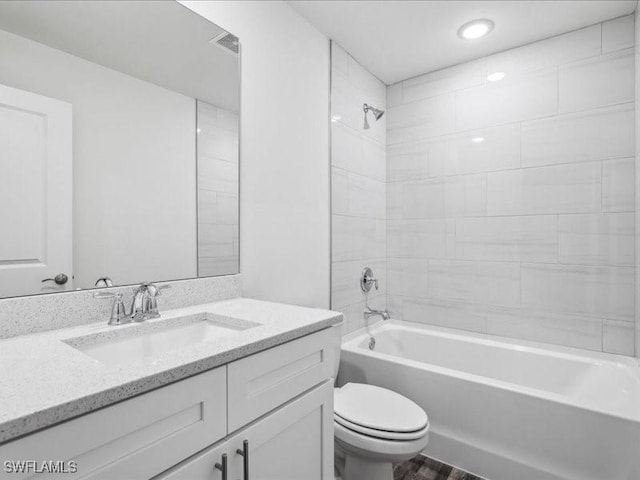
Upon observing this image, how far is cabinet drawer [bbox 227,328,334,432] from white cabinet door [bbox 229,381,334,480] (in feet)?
0.11

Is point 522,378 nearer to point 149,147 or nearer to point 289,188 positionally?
point 289,188

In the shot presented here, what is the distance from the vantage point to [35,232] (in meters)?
1.05

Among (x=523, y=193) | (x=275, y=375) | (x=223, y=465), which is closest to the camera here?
(x=223, y=465)

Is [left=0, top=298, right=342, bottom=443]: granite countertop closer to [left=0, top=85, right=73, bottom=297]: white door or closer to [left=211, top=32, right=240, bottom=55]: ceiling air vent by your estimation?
[left=0, top=85, right=73, bottom=297]: white door

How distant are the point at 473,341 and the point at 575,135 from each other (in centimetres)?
142

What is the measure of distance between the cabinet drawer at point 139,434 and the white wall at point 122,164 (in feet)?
2.14

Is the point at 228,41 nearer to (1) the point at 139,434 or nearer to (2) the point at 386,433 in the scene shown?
(1) the point at 139,434

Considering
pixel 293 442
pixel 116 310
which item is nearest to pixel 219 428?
pixel 293 442

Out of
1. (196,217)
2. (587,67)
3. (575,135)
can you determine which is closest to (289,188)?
(196,217)

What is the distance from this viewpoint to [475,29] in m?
2.14

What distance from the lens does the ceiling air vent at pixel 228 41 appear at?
154cm

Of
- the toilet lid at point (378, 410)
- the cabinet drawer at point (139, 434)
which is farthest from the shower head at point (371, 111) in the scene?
the cabinet drawer at point (139, 434)

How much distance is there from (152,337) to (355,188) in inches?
67.1

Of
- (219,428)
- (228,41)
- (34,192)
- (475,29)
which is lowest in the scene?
(219,428)
